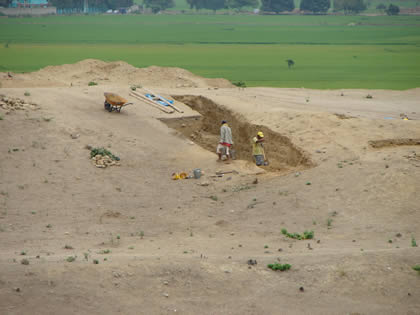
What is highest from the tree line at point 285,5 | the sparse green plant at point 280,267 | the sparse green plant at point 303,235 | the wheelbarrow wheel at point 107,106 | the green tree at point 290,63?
the tree line at point 285,5

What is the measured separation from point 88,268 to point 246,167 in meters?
9.58

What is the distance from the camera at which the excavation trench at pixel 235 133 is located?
66.1 feet

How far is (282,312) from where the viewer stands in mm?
10391

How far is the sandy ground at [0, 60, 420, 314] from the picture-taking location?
10719 millimetres

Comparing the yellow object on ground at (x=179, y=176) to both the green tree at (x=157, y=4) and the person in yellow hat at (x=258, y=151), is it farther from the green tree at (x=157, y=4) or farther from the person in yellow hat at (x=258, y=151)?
the green tree at (x=157, y=4)

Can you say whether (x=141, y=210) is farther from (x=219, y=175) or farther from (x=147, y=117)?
(x=147, y=117)

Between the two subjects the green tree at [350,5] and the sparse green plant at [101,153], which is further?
the green tree at [350,5]

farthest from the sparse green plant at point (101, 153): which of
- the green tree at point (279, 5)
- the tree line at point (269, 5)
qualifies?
the green tree at point (279, 5)

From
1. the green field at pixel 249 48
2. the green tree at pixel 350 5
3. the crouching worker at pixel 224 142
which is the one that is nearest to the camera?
the crouching worker at pixel 224 142

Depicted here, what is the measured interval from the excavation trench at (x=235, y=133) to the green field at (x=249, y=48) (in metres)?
12.4

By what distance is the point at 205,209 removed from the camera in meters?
16.6

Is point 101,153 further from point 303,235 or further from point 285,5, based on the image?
point 285,5

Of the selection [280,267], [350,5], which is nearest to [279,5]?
[350,5]

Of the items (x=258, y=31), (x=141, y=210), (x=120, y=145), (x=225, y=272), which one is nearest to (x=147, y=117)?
(x=120, y=145)
